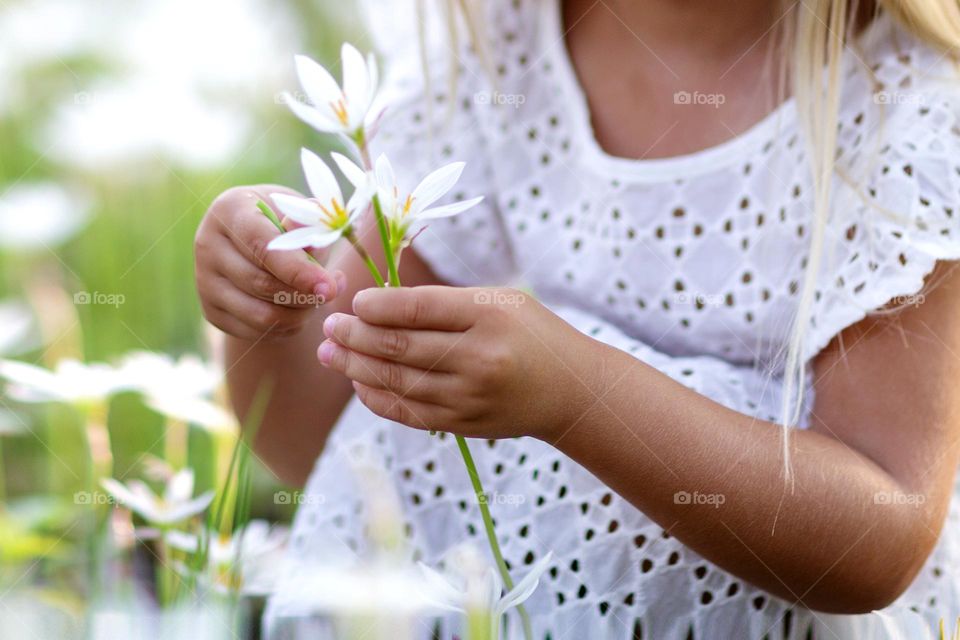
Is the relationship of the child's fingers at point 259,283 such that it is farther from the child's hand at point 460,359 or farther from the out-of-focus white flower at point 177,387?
the out-of-focus white flower at point 177,387

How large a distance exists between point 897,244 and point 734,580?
25 centimetres

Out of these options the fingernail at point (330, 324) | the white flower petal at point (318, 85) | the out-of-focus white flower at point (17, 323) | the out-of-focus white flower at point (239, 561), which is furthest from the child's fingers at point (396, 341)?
the out-of-focus white flower at point (17, 323)

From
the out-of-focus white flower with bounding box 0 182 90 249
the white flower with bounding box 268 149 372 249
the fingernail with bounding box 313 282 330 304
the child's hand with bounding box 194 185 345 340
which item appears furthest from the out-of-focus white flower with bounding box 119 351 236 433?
the out-of-focus white flower with bounding box 0 182 90 249

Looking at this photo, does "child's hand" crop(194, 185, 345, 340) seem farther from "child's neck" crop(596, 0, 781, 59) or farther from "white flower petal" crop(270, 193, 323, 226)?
"child's neck" crop(596, 0, 781, 59)

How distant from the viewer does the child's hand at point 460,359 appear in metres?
0.44

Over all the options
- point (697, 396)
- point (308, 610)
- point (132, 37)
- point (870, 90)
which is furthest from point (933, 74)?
point (132, 37)

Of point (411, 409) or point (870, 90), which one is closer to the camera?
point (411, 409)

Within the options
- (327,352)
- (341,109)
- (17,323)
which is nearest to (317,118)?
(341,109)

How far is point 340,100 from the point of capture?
1.30 feet

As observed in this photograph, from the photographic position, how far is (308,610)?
625 millimetres

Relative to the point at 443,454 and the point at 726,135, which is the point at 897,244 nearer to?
the point at 726,135

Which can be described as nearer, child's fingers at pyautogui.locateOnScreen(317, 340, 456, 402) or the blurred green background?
child's fingers at pyautogui.locateOnScreen(317, 340, 456, 402)

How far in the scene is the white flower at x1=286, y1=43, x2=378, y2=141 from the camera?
1.27 feet

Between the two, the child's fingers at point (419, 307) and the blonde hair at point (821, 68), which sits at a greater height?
the blonde hair at point (821, 68)
